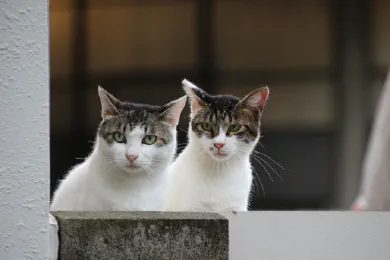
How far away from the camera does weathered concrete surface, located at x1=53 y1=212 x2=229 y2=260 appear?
1.20m

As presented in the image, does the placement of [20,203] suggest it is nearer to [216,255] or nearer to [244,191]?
[216,255]

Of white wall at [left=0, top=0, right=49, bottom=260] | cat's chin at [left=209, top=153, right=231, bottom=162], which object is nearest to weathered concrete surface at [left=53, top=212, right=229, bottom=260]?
white wall at [left=0, top=0, right=49, bottom=260]

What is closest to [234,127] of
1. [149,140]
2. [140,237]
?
[149,140]

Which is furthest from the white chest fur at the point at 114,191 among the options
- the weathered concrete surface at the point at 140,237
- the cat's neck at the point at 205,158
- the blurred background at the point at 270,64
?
the blurred background at the point at 270,64

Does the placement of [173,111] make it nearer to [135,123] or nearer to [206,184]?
[135,123]

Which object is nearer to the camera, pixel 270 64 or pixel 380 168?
pixel 380 168

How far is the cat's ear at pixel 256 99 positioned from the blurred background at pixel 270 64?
1360 millimetres

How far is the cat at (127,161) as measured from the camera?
1.71m

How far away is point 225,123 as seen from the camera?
1.83m

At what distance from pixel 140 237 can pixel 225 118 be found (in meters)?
0.69

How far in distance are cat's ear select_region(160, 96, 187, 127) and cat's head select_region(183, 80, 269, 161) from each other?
0.07m

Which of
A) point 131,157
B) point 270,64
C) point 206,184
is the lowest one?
point 206,184

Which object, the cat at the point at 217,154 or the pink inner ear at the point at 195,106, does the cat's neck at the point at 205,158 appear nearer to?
the cat at the point at 217,154

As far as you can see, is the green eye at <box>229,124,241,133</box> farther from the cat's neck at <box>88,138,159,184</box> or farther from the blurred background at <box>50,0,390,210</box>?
the blurred background at <box>50,0,390,210</box>
